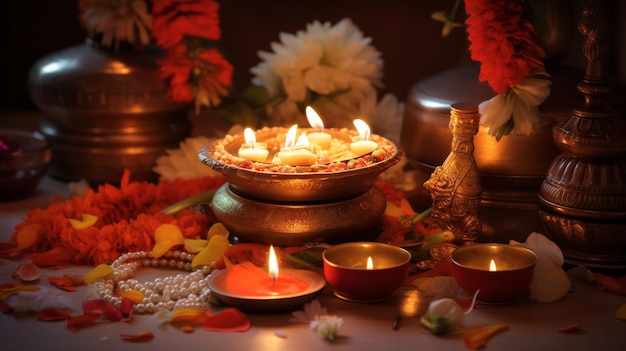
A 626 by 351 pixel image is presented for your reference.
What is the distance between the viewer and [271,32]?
5.87 feet

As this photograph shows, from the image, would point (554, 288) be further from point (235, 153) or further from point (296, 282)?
point (235, 153)

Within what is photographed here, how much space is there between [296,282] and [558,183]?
314 mm

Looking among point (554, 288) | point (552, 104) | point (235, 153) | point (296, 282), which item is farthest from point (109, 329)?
point (552, 104)

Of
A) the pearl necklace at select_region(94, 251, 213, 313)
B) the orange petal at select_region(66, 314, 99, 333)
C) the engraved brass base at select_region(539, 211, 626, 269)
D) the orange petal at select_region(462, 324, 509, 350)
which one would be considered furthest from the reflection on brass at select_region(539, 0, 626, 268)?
the orange petal at select_region(66, 314, 99, 333)

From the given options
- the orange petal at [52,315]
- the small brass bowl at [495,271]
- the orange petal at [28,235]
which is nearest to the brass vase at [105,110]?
the orange petal at [28,235]

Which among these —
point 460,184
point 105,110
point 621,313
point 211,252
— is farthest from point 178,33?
point 621,313

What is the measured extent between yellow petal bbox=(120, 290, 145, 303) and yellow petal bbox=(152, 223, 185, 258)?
0.11 m

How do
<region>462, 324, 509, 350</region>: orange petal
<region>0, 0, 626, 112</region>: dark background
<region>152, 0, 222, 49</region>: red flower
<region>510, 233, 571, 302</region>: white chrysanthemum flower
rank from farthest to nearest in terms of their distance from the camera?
<region>0, 0, 626, 112</region>: dark background → <region>152, 0, 222, 49</region>: red flower → <region>510, 233, 571, 302</region>: white chrysanthemum flower → <region>462, 324, 509, 350</region>: orange petal

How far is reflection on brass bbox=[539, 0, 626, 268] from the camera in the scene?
99 centimetres

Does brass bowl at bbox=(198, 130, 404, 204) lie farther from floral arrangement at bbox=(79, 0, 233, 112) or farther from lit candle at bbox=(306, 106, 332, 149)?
floral arrangement at bbox=(79, 0, 233, 112)

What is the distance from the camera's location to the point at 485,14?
39.5 inches

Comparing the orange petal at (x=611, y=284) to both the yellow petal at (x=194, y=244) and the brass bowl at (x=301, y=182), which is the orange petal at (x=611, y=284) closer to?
the brass bowl at (x=301, y=182)

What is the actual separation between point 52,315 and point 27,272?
13 cm

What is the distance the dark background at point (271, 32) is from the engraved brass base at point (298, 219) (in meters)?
0.73
